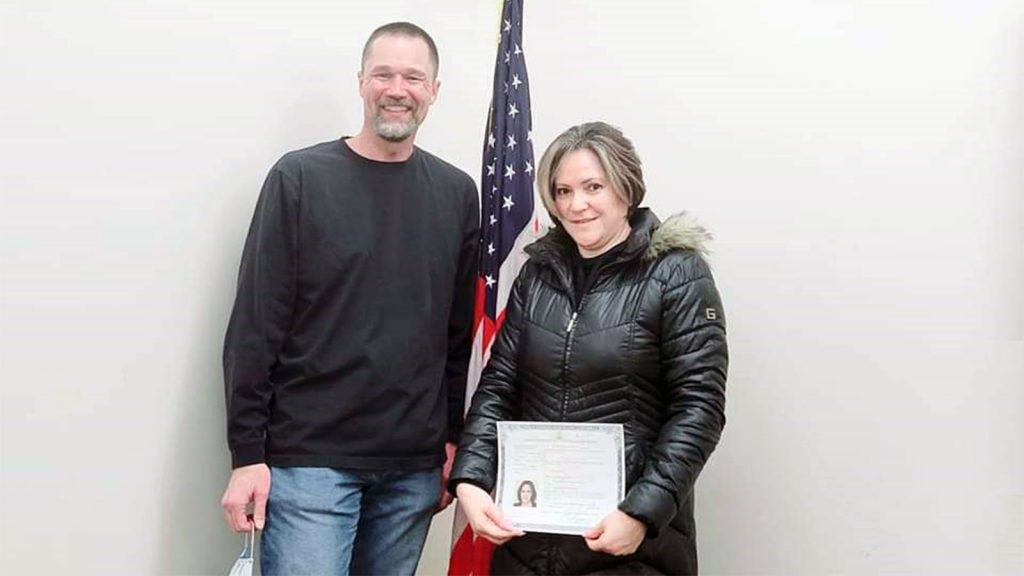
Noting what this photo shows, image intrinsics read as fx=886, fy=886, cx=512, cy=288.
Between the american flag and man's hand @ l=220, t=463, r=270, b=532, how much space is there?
1.69 ft

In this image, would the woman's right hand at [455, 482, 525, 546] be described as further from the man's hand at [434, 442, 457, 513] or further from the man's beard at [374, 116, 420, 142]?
the man's beard at [374, 116, 420, 142]

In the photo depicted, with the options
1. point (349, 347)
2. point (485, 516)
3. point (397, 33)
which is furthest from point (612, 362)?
point (397, 33)

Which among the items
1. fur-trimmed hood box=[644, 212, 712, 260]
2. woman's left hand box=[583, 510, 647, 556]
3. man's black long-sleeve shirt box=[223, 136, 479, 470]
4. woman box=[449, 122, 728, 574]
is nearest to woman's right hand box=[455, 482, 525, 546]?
woman box=[449, 122, 728, 574]

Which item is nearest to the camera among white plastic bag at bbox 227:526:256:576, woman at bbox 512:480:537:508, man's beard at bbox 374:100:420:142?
woman at bbox 512:480:537:508

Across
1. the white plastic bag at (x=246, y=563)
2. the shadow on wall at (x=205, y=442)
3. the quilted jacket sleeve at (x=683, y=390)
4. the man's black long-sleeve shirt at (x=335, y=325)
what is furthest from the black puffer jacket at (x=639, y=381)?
A: the shadow on wall at (x=205, y=442)

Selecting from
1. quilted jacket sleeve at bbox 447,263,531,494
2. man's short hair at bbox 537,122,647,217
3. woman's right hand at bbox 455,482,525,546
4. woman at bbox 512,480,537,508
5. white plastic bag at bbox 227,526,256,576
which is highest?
man's short hair at bbox 537,122,647,217

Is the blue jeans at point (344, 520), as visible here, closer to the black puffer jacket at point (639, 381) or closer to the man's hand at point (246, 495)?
the man's hand at point (246, 495)

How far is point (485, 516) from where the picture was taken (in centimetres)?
170

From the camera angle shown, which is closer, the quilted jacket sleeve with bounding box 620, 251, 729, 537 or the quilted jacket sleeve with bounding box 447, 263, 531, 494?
the quilted jacket sleeve with bounding box 620, 251, 729, 537

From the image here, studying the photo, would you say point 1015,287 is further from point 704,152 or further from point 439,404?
point 439,404

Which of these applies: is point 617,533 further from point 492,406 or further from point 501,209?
point 501,209

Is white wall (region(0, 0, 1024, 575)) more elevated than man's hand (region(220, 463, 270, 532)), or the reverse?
white wall (region(0, 0, 1024, 575))

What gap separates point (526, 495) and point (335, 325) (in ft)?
1.86

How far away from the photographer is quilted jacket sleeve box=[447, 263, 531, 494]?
177 centimetres
